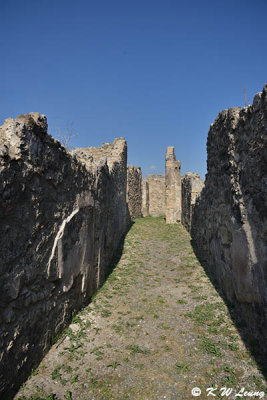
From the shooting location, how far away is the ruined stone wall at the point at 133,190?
1427cm

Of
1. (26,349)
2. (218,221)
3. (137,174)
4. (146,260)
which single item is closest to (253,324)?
(218,221)

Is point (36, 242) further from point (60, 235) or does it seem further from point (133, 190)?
point (133, 190)

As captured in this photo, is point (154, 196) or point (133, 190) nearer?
point (133, 190)

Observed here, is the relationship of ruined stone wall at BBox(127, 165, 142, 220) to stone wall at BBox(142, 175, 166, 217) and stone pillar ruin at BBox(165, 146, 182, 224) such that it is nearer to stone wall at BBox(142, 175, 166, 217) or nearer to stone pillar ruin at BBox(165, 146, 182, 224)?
stone pillar ruin at BBox(165, 146, 182, 224)

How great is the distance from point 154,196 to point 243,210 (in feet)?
58.1

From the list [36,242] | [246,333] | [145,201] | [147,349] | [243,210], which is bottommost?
[147,349]

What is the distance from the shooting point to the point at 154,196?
71.3 feet

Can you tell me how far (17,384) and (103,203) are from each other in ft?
13.4

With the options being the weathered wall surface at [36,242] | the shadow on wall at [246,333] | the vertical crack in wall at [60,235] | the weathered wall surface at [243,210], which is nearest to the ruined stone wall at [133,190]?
the weathered wall surface at [243,210]

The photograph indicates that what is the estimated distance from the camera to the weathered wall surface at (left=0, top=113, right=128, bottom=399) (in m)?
2.69

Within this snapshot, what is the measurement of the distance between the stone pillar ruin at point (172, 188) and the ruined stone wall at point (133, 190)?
6.49ft

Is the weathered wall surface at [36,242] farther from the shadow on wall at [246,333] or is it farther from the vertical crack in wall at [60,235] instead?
the shadow on wall at [246,333]

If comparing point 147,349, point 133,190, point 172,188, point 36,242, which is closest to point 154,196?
point 133,190

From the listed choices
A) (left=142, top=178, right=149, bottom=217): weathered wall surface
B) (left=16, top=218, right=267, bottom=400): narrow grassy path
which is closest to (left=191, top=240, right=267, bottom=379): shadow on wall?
(left=16, top=218, right=267, bottom=400): narrow grassy path
